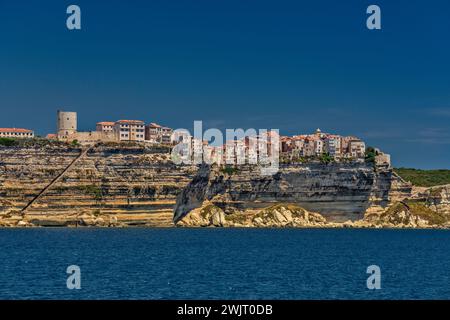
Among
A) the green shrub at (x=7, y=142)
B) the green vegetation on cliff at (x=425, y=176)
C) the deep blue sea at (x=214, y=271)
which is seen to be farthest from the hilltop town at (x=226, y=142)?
the deep blue sea at (x=214, y=271)

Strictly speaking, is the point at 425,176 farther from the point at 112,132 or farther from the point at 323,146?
the point at 112,132

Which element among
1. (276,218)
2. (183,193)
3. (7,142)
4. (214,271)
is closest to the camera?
(214,271)

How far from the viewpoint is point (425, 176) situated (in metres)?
138

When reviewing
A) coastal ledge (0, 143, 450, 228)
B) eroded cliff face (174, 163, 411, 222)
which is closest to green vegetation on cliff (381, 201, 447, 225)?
coastal ledge (0, 143, 450, 228)

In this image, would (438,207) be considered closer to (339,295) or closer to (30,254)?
(30,254)

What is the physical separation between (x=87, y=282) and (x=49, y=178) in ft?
200

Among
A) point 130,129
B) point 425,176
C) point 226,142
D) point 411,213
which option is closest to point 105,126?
point 130,129

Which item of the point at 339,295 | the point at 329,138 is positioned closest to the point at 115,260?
the point at 339,295

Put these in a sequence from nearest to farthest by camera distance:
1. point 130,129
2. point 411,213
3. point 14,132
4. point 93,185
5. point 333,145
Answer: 1. point 93,185
2. point 411,213
3. point 14,132
4. point 130,129
5. point 333,145

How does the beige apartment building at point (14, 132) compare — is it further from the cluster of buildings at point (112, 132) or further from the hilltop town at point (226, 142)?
the cluster of buildings at point (112, 132)

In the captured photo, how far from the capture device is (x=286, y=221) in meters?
105

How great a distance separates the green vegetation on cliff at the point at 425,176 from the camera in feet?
426

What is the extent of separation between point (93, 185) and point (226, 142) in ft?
101

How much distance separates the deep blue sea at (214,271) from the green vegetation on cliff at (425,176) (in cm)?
7325
